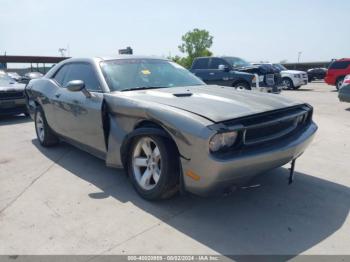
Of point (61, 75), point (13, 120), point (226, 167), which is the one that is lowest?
point (13, 120)

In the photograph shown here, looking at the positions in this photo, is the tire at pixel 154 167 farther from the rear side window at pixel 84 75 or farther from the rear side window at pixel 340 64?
the rear side window at pixel 340 64

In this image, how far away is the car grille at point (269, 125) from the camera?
9.44 feet

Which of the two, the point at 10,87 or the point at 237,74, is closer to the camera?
the point at 10,87

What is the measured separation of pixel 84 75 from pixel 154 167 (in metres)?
1.84

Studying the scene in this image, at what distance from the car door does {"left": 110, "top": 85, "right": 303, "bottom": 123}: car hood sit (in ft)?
1.35

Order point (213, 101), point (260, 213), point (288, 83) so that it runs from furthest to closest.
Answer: point (288, 83)
point (213, 101)
point (260, 213)

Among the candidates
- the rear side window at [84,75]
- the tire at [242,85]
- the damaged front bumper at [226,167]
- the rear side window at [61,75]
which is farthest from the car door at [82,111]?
the tire at [242,85]

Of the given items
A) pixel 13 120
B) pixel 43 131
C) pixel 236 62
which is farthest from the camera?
pixel 236 62

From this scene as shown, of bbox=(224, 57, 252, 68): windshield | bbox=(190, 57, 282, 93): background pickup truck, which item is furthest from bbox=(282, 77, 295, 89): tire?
bbox=(190, 57, 282, 93): background pickup truck

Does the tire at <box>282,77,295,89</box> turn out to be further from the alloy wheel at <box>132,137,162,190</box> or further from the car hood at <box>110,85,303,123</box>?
the alloy wheel at <box>132,137,162,190</box>

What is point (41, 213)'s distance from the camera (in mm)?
3297

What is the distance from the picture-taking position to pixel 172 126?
2904 mm

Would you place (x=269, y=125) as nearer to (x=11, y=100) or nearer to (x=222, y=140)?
(x=222, y=140)

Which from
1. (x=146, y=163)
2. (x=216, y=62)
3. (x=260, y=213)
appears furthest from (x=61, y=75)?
(x=216, y=62)
